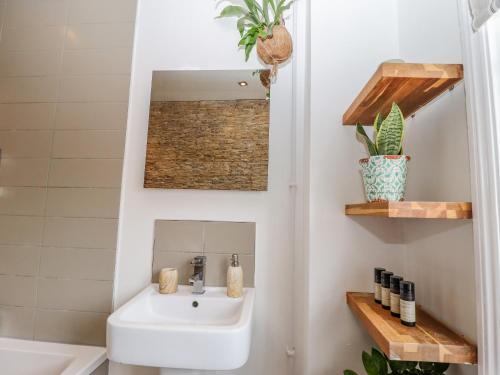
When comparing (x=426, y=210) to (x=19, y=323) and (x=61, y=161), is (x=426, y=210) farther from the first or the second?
(x=19, y=323)

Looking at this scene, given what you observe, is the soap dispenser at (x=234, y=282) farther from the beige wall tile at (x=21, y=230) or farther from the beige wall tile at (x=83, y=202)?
the beige wall tile at (x=21, y=230)

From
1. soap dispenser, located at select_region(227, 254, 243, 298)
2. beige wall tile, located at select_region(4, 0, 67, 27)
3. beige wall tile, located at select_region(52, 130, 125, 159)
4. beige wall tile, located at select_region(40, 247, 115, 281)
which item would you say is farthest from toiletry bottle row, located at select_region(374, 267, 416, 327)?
beige wall tile, located at select_region(4, 0, 67, 27)

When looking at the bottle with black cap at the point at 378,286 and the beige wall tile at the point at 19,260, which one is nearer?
the bottle with black cap at the point at 378,286

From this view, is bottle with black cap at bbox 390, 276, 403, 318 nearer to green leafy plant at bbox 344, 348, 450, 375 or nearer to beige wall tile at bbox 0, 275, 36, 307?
green leafy plant at bbox 344, 348, 450, 375

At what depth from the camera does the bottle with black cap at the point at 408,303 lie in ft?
2.65

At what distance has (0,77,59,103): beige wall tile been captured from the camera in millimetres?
1583

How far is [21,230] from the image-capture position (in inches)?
59.2

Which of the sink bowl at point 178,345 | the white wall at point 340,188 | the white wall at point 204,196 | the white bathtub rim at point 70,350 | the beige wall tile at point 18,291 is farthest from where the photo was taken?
the beige wall tile at point 18,291

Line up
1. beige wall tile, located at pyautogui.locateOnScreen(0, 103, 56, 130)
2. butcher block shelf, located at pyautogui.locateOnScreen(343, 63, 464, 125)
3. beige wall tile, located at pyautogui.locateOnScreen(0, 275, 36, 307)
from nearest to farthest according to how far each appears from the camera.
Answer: butcher block shelf, located at pyautogui.locateOnScreen(343, 63, 464, 125) → beige wall tile, located at pyautogui.locateOnScreen(0, 275, 36, 307) → beige wall tile, located at pyautogui.locateOnScreen(0, 103, 56, 130)

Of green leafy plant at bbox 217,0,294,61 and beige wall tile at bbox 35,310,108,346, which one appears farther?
beige wall tile at bbox 35,310,108,346

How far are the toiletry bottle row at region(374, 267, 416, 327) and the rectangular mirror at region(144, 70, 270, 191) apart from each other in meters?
0.67

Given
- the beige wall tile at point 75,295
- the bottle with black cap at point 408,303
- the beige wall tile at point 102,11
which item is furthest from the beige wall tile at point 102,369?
the beige wall tile at point 102,11

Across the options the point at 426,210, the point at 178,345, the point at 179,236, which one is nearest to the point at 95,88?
the point at 179,236

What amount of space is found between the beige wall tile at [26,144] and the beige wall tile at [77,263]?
55 cm
